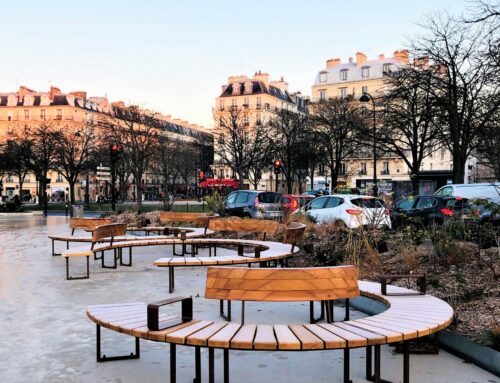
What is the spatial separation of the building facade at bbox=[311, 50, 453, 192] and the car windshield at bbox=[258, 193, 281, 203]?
49.5 metres

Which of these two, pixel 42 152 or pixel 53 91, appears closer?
pixel 42 152

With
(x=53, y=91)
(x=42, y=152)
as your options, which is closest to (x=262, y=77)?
(x=53, y=91)

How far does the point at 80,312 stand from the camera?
6.98m

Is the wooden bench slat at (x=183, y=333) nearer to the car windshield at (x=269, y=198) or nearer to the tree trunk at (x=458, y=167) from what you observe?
the car windshield at (x=269, y=198)

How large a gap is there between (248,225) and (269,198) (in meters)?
8.68

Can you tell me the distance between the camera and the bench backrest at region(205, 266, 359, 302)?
14.7 ft

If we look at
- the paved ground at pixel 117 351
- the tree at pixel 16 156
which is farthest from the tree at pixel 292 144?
the paved ground at pixel 117 351

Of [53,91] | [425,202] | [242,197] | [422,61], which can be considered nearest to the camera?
[425,202]

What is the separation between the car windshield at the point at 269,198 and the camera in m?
19.6

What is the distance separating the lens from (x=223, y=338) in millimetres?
3838

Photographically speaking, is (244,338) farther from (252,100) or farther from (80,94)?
(80,94)

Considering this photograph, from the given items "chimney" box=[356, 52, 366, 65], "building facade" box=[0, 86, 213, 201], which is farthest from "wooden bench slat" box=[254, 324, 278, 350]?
"building facade" box=[0, 86, 213, 201]

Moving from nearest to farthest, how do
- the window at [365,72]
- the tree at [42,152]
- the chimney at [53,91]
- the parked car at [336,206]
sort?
1. the parked car at [336,206]
2. the tree at [42,152]
3. the window at [365,72]
4. the chimney at [53,91]

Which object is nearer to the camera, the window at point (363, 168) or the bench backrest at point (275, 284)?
the bench backrest at point (275, 284)
